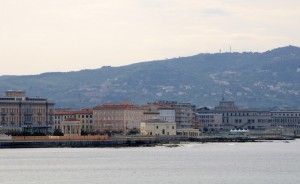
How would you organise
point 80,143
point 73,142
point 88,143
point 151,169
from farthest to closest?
point 88,143
point 80,143
point 73,142
point 151,169

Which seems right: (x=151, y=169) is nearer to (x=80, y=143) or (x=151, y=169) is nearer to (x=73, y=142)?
(x=73, y=142)

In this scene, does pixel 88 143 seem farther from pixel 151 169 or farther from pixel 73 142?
pixel 151 169

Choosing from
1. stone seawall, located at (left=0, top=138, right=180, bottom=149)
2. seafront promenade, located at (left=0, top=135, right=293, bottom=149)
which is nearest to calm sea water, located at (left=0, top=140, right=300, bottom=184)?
stone seawall, located at (left=0, top=138, right=180, bottom=149)

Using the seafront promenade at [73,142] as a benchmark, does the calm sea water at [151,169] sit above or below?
below

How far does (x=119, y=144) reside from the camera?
16525cm

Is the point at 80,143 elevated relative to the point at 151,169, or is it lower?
elevated

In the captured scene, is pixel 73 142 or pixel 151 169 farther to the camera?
pixel 73 142

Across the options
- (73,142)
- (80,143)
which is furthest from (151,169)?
(80,143)

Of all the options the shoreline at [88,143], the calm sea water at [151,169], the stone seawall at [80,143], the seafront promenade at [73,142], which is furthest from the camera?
the seafront promenade at [73,142]

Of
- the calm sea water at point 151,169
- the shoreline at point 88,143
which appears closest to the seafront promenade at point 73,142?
the shoreline at point 88,143

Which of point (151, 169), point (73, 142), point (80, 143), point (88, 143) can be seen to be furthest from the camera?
point (88, 143)

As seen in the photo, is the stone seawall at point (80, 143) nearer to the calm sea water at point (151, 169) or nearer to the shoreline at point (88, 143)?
the shoreline at point (88, 143)

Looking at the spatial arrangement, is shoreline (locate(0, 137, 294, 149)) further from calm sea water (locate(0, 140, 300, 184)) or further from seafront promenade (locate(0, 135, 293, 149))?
calm sea water (locate(0, 140, 300, 184))

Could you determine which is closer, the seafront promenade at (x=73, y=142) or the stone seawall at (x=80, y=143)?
the stone seawall at (x=80, y=143)
